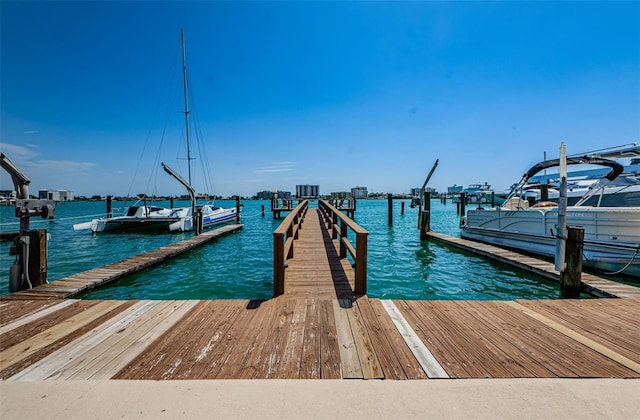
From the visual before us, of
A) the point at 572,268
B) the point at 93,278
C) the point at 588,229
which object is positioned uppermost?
the point at 588,229

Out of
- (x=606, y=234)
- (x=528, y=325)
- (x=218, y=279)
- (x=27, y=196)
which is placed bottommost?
(x=218, y=279)

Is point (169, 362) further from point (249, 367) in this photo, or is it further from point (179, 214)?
point (179, 214)

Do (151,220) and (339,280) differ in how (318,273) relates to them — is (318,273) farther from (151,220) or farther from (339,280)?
(151,220)

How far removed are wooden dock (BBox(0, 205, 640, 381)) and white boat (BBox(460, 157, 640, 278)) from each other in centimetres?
578

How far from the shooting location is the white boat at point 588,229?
360 inches

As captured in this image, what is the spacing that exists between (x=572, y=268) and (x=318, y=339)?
667cm

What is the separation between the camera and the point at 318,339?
3.50 metres

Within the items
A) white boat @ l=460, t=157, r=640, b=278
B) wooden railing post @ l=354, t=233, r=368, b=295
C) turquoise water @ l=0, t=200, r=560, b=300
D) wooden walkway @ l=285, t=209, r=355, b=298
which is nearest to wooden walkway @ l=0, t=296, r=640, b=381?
wooden railing post @ l=354, t=233, r=368, b=295

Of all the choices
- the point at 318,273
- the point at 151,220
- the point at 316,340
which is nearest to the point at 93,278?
the point at 318,273

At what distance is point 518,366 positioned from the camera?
2.91 m

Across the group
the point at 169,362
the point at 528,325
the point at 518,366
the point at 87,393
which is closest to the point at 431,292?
the point at 528,325

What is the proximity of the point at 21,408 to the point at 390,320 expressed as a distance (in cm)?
393

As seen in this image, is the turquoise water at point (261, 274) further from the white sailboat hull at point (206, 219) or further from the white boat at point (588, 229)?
the white sailboat hull at point (206, 219)

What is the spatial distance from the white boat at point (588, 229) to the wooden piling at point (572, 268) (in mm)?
2240
